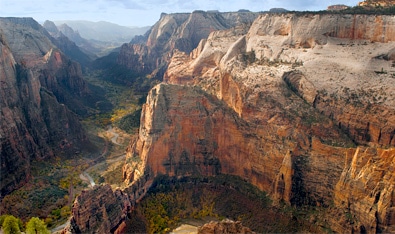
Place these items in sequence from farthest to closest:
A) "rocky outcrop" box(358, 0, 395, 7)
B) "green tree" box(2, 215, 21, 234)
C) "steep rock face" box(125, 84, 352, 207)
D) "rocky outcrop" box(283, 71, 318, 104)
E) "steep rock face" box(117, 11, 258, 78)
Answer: "steep rock face" box(117, 11, 258, 78) < "rocky outcrop" box(358, 0, 395, 7) < "rocky outcrop" box(283, 71, 318, 104) < "steep rock face" box(125, 84, 352, 207) < "green tree" box(2, 215, 21, 234)

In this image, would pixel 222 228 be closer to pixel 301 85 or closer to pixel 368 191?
pixel 368 191

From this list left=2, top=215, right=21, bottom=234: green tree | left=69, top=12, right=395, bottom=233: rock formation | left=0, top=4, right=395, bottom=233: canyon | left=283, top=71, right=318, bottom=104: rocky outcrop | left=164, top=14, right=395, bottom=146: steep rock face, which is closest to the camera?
left=2, top=215, right=21, bottom=234: green tree

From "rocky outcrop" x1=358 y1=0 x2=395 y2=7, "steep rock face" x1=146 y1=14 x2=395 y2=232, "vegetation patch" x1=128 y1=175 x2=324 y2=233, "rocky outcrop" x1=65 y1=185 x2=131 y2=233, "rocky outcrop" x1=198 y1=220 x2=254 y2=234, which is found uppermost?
"rocky outcrop" x1=358 y1=0 x2=395 y2=7

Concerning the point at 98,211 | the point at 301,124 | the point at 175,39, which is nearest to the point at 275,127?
the point at 301,124

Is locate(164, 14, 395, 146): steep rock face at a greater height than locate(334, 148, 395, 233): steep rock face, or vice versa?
locate(164, 14, 395, 146): steep rock face

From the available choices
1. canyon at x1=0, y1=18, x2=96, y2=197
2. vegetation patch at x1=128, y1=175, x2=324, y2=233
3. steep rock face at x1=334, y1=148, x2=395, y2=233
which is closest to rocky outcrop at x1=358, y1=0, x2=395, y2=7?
steep rock face at x1=334, y1=148, x2=395, y2=233

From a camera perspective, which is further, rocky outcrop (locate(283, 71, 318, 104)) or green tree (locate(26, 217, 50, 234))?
rocky outcrop (locate(283, 71, 318, 104))

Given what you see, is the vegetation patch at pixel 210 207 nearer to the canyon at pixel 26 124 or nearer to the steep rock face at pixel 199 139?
the steep rock face at pixel 199 139

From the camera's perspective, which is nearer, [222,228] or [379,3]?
[222,228]

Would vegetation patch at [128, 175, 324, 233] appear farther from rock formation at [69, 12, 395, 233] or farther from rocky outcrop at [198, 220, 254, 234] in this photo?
rocky outcrop at [198, 220, 254, 234]
